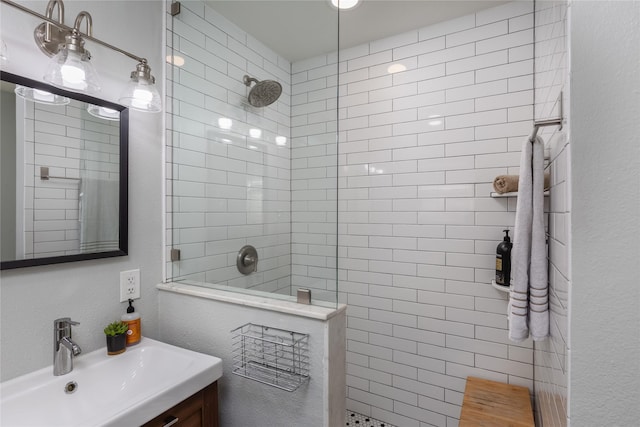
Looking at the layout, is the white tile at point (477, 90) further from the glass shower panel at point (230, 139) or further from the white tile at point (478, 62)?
the glass shower panel at point (230, 139)

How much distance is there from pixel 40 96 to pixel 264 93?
93cm

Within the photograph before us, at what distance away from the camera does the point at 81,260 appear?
128cm

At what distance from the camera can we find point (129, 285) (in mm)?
1476

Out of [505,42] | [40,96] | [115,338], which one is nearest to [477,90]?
[505,42]

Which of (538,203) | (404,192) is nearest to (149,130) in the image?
(404,192)

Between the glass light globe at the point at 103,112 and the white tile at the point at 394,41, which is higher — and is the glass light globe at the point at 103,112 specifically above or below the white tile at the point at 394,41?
below

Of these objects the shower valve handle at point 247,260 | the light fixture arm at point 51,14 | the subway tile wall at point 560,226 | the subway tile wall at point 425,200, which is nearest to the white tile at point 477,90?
the subway tile wall at point 425,200

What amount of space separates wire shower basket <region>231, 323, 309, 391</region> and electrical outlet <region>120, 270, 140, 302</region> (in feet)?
1.81

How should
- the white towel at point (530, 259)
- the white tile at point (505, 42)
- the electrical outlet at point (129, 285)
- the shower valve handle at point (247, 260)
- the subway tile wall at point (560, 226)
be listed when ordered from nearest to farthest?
the subway tile wall at point (560, 226), the white towel at point (530, 259), the electrical outlet at point (129, 285), the shower valve handle at point (247, 260), the white tile at point (505, 42)

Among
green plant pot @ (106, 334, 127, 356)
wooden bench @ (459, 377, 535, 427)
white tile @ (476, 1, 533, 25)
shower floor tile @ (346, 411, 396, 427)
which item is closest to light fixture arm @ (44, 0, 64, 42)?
green plant pot @ (106, 334, 127, 356)

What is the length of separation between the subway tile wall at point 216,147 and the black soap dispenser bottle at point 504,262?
4.09 ft

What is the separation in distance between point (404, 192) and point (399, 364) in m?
1.20

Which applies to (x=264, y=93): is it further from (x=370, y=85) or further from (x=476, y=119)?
(x=476, y=119)

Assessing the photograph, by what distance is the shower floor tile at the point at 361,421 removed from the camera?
2143 millimetres
